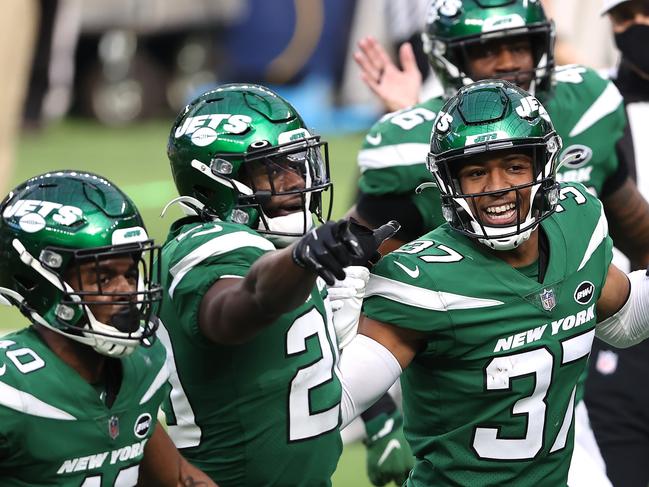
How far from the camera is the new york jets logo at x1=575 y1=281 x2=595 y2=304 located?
388 centimetres

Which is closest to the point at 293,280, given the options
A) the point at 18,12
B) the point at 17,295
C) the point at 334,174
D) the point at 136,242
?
the point at 136,242

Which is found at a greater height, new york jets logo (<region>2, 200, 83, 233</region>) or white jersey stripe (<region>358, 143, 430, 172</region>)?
new york jets logo (<region>2, 200, 83, 233</region>)

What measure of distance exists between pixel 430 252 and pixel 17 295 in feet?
3.42

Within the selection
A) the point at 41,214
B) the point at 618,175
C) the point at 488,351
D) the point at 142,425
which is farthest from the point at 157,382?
the point at 618,175

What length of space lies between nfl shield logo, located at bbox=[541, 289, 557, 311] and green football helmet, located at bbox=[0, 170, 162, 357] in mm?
1004

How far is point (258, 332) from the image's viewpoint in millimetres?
3367

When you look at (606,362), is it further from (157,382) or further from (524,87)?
(157,382)

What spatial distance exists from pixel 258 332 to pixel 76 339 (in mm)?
411

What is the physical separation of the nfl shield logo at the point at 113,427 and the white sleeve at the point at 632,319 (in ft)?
4.67

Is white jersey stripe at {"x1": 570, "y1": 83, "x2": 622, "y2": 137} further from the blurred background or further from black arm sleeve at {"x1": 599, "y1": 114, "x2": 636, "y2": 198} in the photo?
the blurred background

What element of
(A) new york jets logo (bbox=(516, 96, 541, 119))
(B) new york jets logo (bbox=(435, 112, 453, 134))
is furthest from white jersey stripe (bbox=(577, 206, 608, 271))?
(B) new york jets logo (bbox=(435, 112, 453, 134))

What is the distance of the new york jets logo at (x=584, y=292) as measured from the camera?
3.88 m

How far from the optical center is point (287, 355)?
3611 mm

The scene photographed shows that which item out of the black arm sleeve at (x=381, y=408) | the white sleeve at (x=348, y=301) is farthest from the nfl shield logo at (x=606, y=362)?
the white sleeve at (x=348, y=301)
